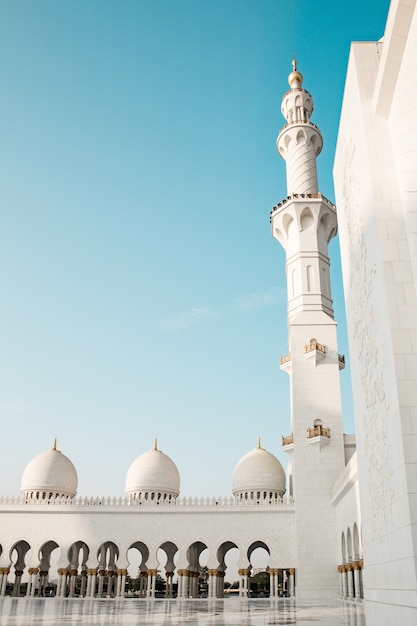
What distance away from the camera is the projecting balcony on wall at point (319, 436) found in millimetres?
19906

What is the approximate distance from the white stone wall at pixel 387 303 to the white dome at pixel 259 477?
648 inches

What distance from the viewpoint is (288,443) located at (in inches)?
821

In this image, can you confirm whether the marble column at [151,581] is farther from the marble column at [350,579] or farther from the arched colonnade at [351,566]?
the marble column at [350,579]

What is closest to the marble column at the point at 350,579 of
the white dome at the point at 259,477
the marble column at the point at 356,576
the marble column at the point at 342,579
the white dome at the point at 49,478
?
the marble column at the point at 356,576

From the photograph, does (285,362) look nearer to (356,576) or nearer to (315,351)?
(315,351)

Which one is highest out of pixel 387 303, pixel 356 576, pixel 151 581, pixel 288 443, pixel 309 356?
pixel 309 356

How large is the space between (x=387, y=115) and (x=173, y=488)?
21433 mm

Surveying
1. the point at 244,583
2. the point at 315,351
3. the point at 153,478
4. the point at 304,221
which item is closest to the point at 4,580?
the point at 153,478

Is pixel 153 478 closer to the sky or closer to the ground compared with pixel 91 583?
closer to the sky

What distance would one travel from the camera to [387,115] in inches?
270

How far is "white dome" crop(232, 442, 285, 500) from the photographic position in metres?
23.4

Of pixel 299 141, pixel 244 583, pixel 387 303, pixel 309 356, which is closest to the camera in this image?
pixel 387 303

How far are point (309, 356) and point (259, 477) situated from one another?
5989 millimetres

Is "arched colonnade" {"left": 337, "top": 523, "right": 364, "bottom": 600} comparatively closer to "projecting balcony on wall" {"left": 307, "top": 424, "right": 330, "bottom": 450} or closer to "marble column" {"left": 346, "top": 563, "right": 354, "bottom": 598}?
"marble column" {"left": 346, "top": 563, "right": 354, "bottom": 598}
